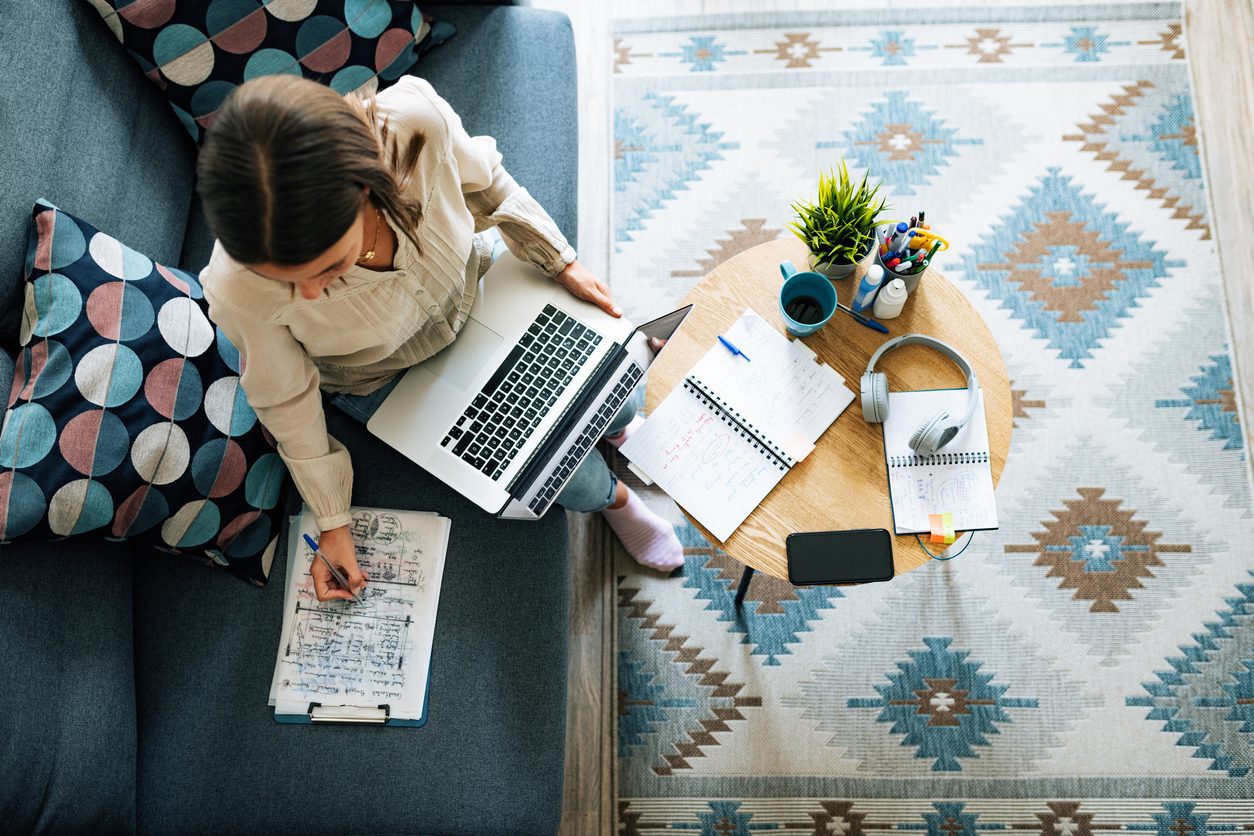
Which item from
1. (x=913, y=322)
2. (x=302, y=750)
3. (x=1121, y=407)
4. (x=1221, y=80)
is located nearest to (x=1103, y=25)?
(x=1221, y=80)

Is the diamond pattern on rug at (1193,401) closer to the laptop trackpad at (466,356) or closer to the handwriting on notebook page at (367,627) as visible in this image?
the laptop trackpad at (466,356)

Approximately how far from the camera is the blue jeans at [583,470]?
1361 millimetres

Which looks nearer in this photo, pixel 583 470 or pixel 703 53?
pixel 583 470

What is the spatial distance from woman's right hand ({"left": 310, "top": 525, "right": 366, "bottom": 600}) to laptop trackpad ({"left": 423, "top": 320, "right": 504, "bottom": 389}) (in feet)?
1.01

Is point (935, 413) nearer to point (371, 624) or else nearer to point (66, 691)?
point (371, 624)

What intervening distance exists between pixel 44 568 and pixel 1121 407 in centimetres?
210

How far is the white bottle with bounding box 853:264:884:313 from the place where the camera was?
1.28m

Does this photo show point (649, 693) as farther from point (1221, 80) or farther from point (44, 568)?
point (1221, 80)

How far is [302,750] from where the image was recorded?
1.29 metres

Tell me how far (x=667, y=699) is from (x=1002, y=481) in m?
0.88

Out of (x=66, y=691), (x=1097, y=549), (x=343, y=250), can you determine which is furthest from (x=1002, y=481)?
(x=66, y=691)

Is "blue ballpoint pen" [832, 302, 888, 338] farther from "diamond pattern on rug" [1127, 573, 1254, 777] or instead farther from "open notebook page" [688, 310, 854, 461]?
"diamond pattern on rug" [1127, 573, 1254, 777]

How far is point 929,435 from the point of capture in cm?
126

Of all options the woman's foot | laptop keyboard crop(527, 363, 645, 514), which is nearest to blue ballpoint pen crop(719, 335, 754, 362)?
laptop keyboard crop(527, 363, 645, 514)
